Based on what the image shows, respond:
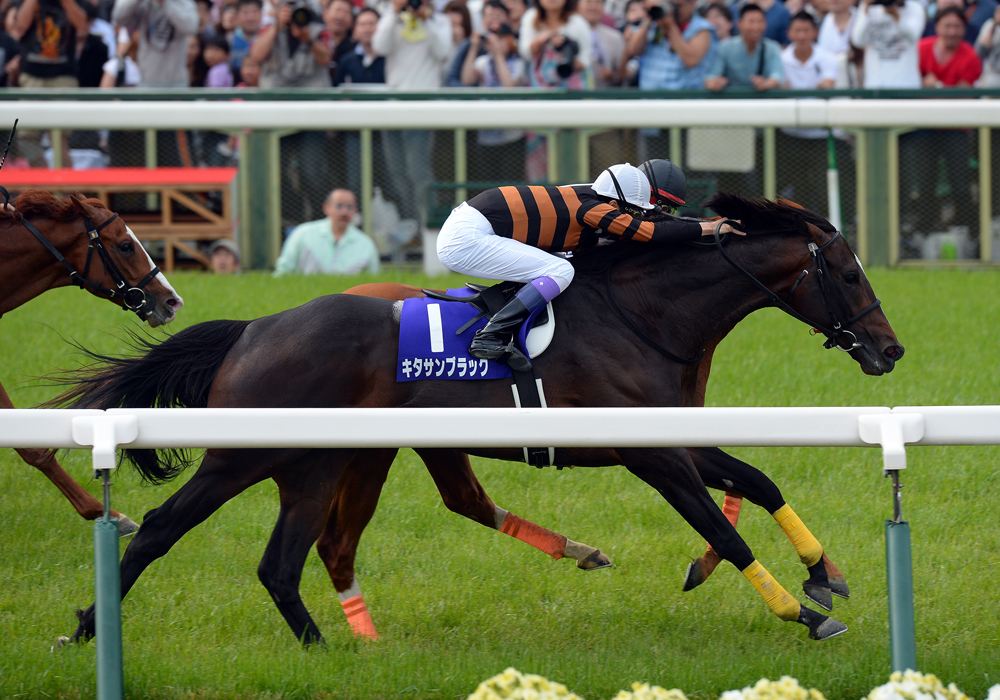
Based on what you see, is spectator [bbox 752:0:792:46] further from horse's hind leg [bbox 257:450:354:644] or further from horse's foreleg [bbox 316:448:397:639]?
horse's hind leg [bbox 257:450:354:644]

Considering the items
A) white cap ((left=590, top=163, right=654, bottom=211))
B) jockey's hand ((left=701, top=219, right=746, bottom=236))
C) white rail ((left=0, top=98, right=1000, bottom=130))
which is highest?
white rail ((left=0, top=98, right=1000, bottom=130))

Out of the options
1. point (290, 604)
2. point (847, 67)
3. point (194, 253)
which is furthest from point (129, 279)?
point (847, 67)

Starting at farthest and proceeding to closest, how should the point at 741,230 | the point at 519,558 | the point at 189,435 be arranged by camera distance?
the point at 519,558, the point at 741,230, the point at 189,435

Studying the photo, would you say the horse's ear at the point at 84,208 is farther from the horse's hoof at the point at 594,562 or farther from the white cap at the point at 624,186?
the horse's hoof at the point at 594,562

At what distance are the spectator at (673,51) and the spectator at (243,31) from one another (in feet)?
10.7

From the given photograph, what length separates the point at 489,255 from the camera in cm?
415

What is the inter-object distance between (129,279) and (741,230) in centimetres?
250

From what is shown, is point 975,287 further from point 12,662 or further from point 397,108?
point 12,662

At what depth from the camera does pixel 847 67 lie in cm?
975

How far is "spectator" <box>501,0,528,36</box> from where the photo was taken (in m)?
9.94

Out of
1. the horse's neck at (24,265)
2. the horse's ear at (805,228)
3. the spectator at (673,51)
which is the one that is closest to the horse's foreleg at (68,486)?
the horse's neck at (24,265)

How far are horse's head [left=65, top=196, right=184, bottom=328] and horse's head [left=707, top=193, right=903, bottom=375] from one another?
2.45 metres

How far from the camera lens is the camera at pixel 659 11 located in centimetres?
925

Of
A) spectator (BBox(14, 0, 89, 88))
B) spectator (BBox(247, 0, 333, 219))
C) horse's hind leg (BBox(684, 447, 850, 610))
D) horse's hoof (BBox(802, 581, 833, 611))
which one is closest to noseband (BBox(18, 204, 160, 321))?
horse's hind leg (BBox(684, 447, 850, 610))
